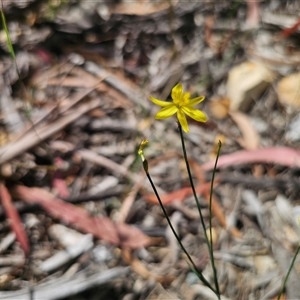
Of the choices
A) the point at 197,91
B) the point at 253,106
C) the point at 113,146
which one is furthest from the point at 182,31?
the point at 113,146

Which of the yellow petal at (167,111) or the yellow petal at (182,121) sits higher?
the yellow petal at (167,111)

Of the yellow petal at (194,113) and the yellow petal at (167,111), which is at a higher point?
the yellow petal at (167,111)

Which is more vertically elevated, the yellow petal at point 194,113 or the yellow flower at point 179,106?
the yellow flower at point 179,106

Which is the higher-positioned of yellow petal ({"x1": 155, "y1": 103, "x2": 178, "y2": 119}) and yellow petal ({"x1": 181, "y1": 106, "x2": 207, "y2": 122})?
yellow petal ({"x1": 155, "y1": 103, "x2": 178, "y2": 119})

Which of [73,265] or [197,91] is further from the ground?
[197,91]

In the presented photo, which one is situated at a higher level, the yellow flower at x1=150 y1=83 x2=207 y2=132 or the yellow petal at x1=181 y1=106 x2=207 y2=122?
the yellow flower at x1=150 y1=83 x2=207 y2=132

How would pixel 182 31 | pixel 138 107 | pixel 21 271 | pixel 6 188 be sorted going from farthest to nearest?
pixel 182 31, pixel 138 107, pixel 6 188, pixel 21 271

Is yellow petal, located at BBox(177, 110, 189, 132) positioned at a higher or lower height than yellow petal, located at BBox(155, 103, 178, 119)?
lower

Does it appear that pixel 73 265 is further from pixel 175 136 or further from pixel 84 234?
pixel 175 136
